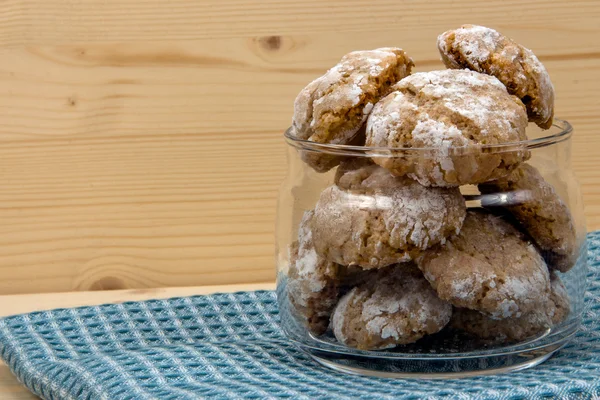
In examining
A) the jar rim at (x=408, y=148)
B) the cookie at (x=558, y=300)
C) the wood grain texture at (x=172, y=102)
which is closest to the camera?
the jar rim at (x=408, y=148)

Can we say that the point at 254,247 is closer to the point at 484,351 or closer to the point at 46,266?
the point at 46,266

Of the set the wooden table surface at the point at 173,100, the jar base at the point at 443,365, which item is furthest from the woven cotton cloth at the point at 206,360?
the wooden table surface at the point at 173,100

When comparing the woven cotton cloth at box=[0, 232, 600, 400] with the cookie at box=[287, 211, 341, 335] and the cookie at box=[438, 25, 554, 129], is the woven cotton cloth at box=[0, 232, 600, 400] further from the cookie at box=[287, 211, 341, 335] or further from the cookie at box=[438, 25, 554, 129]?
the cookie at box=[438, 25, 554, 129]

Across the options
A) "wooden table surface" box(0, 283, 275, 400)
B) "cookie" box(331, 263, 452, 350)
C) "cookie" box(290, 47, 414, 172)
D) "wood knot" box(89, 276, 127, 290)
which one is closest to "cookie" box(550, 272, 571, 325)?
"cookie" box(331, 263, 452, 350)

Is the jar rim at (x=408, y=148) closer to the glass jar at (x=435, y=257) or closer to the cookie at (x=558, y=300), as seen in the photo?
the glass jar at (x=435, y=257)

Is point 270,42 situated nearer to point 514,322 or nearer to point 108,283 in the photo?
point 108,283

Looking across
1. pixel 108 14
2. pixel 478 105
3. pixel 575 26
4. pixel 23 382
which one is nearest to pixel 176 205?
pixel 108 14
